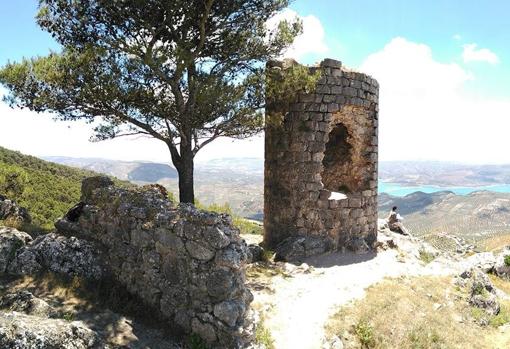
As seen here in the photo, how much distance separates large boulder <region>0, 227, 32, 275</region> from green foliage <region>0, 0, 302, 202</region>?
3.81 meters

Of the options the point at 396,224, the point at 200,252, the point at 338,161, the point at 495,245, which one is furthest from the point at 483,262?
the point at 495,245

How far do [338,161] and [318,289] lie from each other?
684cm

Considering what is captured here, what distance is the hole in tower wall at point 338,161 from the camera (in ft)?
48.4

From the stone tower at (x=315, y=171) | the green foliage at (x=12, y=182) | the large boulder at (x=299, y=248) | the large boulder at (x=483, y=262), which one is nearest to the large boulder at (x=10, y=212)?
the green foliage at (x=12, y=182)

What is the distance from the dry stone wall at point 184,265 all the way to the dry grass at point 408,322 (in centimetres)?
243

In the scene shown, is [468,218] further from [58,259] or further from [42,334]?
[42,334]

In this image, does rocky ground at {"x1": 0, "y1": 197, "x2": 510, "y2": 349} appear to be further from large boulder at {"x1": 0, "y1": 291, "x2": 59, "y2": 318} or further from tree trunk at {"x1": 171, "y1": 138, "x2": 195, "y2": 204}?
tree trunk at {"x1": 171, "y1": 138, "x2": 195, "y2": 204}

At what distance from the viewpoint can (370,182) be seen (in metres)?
13.7

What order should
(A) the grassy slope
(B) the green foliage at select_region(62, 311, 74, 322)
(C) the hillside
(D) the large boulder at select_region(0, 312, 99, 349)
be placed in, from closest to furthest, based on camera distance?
(D) the large boulder at select_region(0, 312, 99, 349) < (B) the green foliage at select_region(62, 311, 74, 322) < (C) the hillside < (A) the grassy slope

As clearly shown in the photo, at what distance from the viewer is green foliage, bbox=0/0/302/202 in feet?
31.6

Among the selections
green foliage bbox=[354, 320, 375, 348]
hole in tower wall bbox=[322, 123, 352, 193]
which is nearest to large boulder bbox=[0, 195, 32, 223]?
green foliage bbox=[354, 320, 375, 348]

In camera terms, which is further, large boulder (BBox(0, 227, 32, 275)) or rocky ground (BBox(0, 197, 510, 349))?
large boulder (BBox(0, 227, 32, 275))

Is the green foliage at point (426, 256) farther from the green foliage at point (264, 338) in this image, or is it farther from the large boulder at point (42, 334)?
the large boulder at point (42, 334)

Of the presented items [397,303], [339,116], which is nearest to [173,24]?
[339,116]
